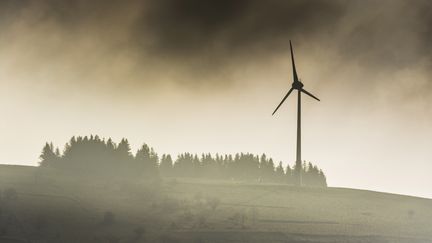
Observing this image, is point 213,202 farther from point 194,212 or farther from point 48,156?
point 48,156

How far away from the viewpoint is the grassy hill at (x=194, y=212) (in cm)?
10175

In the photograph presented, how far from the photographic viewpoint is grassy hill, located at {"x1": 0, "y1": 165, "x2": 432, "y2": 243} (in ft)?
334

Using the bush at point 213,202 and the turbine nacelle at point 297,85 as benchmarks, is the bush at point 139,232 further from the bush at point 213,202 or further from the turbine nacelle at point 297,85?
the turbine nacelle at point 297,85

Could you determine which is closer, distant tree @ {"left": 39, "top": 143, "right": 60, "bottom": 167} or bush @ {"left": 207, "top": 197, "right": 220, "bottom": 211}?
bush @ {"left": 207, "top": 197, "right": 220, "bottom": 211}

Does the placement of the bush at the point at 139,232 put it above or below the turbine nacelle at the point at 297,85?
below

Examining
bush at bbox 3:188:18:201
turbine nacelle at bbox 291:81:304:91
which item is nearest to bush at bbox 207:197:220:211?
bush at bbox 3:188:18:201

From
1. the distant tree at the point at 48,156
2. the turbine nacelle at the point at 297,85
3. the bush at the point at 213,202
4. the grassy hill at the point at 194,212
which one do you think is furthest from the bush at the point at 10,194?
the turbine nacelle at the point at 297,85

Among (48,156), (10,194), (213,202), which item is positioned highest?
(48,156)

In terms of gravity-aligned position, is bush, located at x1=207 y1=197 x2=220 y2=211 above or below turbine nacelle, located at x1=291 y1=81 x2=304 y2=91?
below

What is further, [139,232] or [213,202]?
[213,202]

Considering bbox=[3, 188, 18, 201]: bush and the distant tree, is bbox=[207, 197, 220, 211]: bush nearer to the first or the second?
bbox=[3, 188, 18, 201]: bush

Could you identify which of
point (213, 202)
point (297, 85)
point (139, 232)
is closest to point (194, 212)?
point (213, 202)

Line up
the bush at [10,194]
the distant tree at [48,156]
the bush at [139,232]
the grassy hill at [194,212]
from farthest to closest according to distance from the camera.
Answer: the distant tree at [48,156]
the bush at [10,194]
the grassy hill at [194,212]
the bush at [139,232]

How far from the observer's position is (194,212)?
12044 cm
